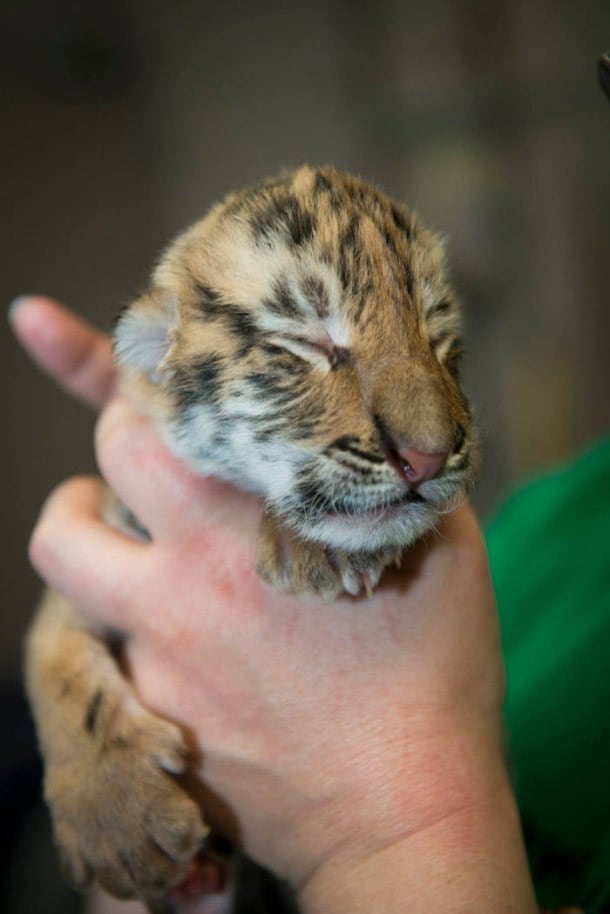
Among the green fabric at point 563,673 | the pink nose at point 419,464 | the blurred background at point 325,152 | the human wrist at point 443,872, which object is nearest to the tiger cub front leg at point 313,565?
the pink nose at point 419,464

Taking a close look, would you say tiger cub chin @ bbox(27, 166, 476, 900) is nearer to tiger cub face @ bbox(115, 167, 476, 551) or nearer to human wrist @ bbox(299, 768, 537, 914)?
tiger cub face @ bbox(115, 167, 476, 551)

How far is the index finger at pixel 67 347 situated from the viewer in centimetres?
127

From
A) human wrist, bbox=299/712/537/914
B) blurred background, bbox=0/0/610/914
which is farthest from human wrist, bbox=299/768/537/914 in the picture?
blurred background, bbox=0/0/610/914

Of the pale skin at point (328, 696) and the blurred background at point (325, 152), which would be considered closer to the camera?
the pale skin at point (328, 696)

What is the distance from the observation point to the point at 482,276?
10.7ft

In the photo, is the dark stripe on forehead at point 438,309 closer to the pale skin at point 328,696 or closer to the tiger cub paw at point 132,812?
the pale skin at point 328,696

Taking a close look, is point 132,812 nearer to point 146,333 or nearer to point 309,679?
point 309,679

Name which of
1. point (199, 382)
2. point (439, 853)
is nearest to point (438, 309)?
point (199, 382)

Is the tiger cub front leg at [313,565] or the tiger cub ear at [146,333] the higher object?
the tiger cub ear at [146,333]

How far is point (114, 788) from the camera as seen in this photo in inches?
37.3

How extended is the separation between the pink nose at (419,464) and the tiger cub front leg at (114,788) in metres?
0.43

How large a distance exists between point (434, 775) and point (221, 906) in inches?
17.7

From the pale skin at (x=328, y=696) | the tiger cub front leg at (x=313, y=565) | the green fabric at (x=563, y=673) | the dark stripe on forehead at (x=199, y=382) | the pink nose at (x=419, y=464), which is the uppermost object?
the dark stripe on forehead at (x=199, y=382)

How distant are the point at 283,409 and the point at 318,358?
6 cm
